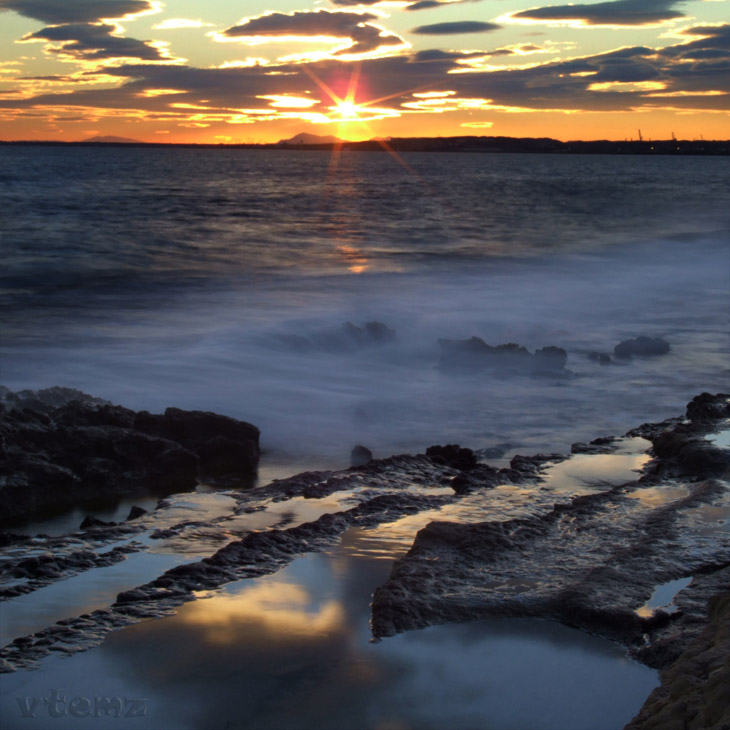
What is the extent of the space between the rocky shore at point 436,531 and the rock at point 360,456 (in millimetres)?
25

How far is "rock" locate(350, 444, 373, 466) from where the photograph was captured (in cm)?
720

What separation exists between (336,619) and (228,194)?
154ft

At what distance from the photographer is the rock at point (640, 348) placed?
38.3 feet

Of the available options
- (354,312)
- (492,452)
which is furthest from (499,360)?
(354,312)

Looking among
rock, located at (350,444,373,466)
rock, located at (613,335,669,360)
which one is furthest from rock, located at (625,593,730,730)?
rock, located at (613,335,669,360)

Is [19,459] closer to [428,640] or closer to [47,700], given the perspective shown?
[47,700]

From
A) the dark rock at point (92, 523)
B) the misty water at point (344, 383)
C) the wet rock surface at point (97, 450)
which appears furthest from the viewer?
the wet rock surface at point (97, 450)

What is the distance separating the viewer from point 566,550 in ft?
15.7

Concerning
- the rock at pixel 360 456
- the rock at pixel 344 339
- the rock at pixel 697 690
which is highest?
the rock at pixel 344 339

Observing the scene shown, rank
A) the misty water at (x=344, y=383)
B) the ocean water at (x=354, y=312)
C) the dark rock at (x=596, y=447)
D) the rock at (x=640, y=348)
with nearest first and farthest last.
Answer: the misty water at (x=344, y=383) → the dark rock at (x=596, y=447) → the ocean water at (x=354, y=312) → the rock at (x=640, y=348)

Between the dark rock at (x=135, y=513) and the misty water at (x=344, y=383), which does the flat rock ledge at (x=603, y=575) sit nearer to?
the misty water at (x=344, y=383)

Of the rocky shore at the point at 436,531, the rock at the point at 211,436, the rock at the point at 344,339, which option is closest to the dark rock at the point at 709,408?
the rocky shore at the point at 436,531

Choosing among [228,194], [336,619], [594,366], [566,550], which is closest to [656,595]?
[566,550]

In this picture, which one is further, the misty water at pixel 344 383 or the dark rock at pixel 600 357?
the dark rock at pixel 600 357
